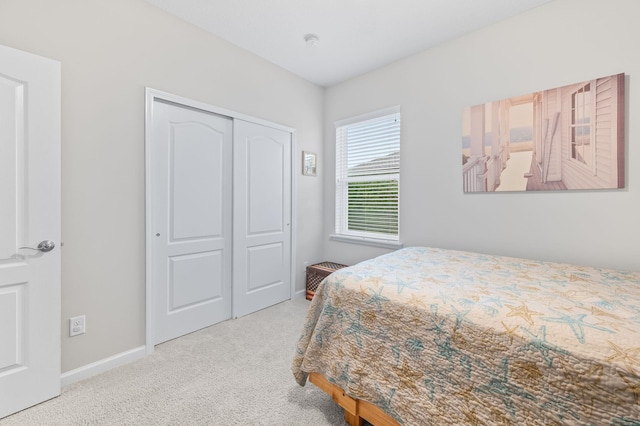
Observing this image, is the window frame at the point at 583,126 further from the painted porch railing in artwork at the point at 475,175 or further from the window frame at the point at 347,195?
the window frame at the point at 347,195

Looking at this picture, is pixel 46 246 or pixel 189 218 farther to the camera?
pixel 189 218

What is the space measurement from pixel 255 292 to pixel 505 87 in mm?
3028

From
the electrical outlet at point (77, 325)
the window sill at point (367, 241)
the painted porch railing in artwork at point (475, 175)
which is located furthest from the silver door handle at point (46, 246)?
the painted porch railing in artwork at point (475, 175)

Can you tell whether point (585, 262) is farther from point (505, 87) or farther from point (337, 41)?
point (337, 41)

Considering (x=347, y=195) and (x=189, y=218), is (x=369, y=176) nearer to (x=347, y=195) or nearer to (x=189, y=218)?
(x=347, y=195)

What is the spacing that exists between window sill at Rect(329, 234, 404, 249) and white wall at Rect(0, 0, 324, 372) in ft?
7.03

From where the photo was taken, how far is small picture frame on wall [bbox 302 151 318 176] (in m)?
3.45

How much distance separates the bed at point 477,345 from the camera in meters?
0.86

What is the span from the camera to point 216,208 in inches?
104

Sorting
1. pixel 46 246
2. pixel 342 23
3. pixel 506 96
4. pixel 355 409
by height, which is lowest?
pixel 355 409

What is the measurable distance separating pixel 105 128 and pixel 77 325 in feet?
4.47

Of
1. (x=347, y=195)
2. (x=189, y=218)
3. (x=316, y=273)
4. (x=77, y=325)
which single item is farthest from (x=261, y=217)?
(x=77, y=325)

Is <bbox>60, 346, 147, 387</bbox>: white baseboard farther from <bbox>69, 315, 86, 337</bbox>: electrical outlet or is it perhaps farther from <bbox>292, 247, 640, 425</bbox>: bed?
<bbox>292, 247, 640, 425</bbox>: bed

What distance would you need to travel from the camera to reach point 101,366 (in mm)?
1938
